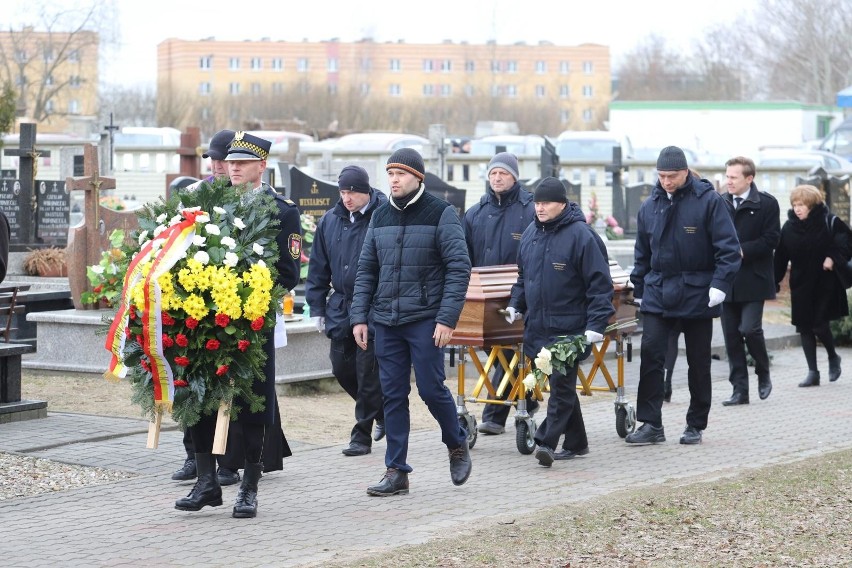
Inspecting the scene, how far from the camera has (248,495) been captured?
7.46 meters

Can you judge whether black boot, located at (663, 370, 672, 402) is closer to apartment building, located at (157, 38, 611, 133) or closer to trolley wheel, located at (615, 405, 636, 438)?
trolley wheel, located at (615, 405, 636, 438)

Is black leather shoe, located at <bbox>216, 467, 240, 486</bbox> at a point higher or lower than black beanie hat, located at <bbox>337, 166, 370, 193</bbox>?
lower

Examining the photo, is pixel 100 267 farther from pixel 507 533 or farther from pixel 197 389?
pixel 507 533

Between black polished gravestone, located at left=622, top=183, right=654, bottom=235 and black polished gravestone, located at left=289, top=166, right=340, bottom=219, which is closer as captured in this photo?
black polished gravestone, located at left=289, top=166, right=340, bottom=219

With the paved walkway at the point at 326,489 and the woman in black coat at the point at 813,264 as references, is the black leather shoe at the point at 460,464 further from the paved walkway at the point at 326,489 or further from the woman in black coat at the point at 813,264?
the woman in black coat at the point at 813,264

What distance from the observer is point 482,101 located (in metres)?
83.9

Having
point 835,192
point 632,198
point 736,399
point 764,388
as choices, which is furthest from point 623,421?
→ point 632,198

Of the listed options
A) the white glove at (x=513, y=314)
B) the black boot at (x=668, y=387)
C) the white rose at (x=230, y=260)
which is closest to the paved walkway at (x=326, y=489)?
the black boot at (x=668, y=387)

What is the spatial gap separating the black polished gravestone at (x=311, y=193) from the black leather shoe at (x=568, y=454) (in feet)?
23.9

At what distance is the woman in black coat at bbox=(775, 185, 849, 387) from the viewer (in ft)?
43.9

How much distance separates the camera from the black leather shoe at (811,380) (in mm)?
13141

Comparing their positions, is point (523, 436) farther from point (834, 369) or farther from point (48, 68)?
point (48, 68)

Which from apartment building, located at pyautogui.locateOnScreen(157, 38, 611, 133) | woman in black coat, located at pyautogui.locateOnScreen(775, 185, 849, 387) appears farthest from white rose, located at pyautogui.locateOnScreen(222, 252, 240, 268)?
apartment building, located at pyautogui.locateOnScreen(157, 38, 611, 133)

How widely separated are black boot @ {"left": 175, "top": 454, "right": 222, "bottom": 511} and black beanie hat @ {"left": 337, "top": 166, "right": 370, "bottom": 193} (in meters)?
2.52
